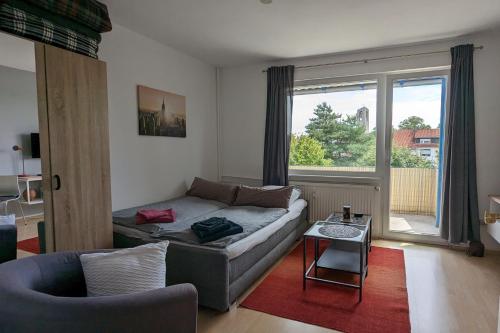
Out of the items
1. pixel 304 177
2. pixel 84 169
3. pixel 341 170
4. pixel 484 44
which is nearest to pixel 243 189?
pixel 304 177

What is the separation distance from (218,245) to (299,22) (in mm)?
2195

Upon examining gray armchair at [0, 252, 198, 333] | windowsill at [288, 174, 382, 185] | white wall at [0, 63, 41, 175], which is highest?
white wall at [0, 63, 41, 175]

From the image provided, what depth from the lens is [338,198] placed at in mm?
3859

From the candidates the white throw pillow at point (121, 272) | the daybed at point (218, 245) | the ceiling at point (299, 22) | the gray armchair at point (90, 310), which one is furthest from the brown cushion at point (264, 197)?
the gray armchair at point (90, 310)

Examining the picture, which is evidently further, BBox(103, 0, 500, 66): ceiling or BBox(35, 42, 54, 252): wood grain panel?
BBox(103, 0, 500, 66): ceiling

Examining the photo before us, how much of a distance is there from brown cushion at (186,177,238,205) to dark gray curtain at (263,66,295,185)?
0.62m

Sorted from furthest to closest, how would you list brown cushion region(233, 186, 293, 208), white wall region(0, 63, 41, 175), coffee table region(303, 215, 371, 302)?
1. brown cushion region(233, 186, 293, 208)
2. coffee table region(303, 215, 371, 302)
3. white wall region(0, 63, 41, 175)

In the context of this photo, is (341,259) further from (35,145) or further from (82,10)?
(82,10)

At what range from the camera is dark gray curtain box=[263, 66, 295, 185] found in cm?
404

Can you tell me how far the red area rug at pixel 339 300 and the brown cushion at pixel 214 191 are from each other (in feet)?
3.83

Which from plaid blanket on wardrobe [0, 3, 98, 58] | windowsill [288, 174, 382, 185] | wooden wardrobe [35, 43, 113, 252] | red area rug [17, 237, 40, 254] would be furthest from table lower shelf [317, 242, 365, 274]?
plaid blanket on wardrobe [0, 3, 98, 58]

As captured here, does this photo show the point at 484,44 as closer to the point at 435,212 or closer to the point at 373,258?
the point at 435,212

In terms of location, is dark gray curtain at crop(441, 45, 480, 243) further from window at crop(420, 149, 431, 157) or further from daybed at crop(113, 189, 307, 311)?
daybed at crop(113, 189, 307, 311)

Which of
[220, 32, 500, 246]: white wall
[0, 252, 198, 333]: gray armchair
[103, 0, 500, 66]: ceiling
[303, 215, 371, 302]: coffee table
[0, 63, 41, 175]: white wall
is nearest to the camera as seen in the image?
[0, 252, 198, 333]: gray armchair
